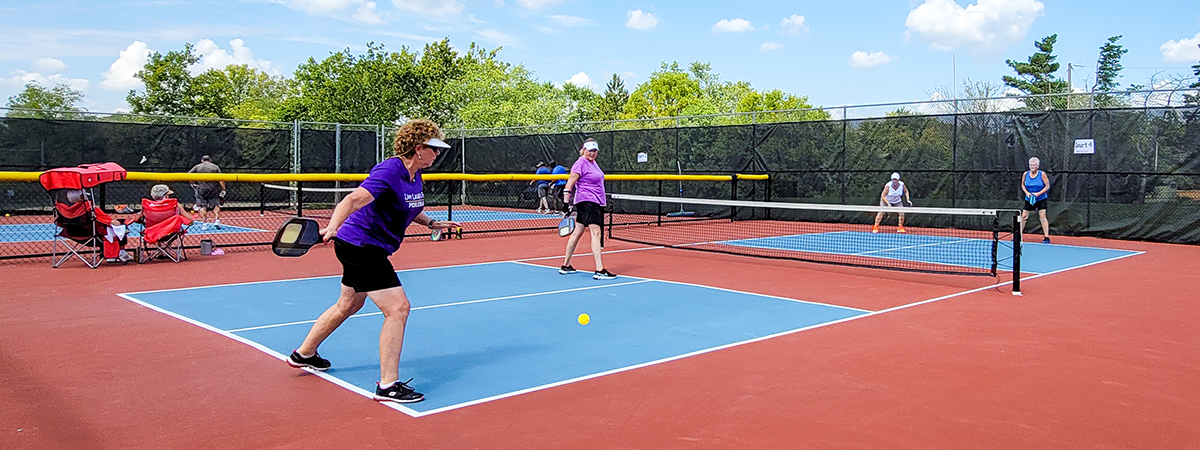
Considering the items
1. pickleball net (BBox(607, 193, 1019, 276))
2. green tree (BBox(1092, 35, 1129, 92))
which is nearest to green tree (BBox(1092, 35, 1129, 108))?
green tree (BBox(1092, 35, 1129, 92))

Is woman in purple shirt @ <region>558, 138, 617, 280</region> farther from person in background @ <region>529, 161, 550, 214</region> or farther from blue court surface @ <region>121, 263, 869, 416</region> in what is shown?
person in background @ <region>529, 161, 550, 214</region>

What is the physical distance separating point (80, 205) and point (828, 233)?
12403 millimetres

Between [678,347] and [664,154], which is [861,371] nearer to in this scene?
[678,347]

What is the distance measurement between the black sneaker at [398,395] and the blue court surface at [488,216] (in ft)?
49.4

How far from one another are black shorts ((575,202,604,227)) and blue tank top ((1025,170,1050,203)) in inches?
331

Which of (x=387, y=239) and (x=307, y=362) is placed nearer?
(x=387, y=239)

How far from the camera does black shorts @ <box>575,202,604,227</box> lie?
389 inches

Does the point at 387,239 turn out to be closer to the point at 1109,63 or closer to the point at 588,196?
the point at 588,196

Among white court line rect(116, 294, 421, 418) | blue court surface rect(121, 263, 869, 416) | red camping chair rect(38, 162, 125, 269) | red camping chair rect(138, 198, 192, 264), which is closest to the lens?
white court line rect(116, 294, 421, 418)

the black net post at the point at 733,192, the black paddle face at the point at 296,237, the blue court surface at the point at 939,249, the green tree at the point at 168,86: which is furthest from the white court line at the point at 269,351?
the green tree at the point at 168,86

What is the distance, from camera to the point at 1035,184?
1428 cm

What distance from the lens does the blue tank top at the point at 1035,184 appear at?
14.2m

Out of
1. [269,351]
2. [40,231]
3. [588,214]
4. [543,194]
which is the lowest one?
[269,351]

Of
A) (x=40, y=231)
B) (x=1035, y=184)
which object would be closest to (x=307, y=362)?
(x=1035, y=184)
